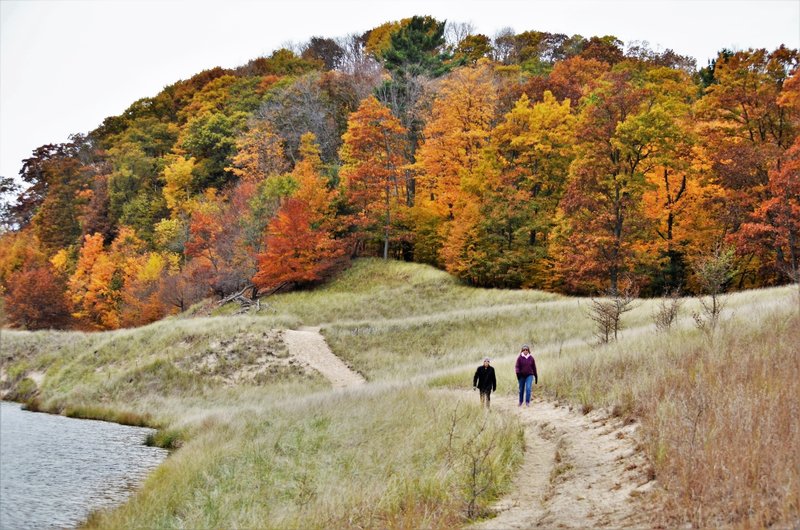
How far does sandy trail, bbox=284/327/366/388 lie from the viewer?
28484 mm

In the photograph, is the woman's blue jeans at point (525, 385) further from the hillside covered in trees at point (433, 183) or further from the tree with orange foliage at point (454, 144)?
the tree with orange foliage at point (454, 144)

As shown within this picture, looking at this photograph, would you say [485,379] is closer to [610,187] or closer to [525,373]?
[525,373]

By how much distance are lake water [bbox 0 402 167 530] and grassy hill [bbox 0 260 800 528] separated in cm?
104

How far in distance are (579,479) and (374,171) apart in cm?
4388

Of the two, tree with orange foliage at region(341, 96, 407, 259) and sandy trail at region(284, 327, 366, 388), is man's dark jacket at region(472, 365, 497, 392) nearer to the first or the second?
sandy trail at region(284, 327, 366, 388)

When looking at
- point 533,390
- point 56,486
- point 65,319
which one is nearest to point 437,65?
point 65,319

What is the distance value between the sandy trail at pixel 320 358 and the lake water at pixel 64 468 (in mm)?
9102

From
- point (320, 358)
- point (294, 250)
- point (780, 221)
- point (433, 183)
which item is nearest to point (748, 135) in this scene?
point (780, 221)

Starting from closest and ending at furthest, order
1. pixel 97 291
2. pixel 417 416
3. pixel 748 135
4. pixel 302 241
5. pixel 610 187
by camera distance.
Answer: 1. pixel 417 416
2. pixel 610 187
3. pixel 748 135
4. pixel 302 241
5. pixel 97 291

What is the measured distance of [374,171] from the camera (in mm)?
50750

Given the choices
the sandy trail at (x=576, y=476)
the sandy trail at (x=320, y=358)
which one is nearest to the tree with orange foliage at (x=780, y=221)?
the sandy trail at (x=320, y=358)

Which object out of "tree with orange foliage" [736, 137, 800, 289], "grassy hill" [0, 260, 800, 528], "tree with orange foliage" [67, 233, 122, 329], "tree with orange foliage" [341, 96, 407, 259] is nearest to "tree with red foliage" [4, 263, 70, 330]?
"tree with orange foliage" [67, 233, 122, 329]

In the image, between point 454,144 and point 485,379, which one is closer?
point 485,379

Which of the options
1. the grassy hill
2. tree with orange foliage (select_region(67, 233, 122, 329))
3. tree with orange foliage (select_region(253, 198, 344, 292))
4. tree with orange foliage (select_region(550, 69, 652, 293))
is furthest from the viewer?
tree with orange foliage (select_region(67, 233, 122, 329))
